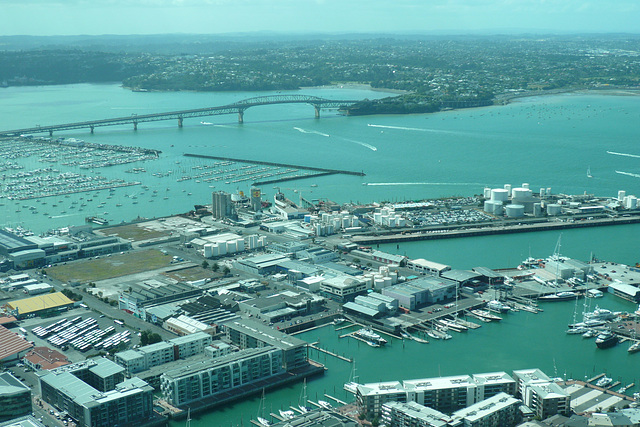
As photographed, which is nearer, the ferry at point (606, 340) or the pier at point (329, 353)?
the pier at point (329, 353)

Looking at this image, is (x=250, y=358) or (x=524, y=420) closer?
(x=524, y=420)

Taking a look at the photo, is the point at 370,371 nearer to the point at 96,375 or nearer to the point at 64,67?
the point at 96,375

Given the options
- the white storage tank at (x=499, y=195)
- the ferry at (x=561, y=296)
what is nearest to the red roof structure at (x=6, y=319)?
the ferry at (x=561, y=296)

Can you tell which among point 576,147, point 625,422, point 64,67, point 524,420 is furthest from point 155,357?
point 64,67

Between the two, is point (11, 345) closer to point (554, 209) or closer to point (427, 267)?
point (427, 267)

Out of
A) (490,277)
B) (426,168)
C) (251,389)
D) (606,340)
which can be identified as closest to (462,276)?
(490,277)

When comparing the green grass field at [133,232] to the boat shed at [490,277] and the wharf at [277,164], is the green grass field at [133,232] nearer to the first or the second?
the boat shed at [490,277]
